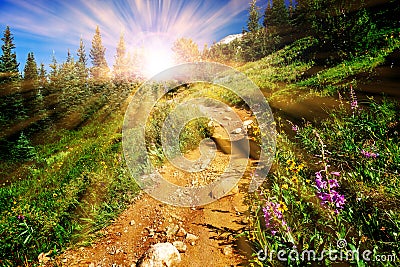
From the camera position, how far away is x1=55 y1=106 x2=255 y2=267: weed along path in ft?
10.8

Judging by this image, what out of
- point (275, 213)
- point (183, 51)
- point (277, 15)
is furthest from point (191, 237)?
point (277, 15)

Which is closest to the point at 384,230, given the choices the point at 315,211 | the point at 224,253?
the point at 315,211

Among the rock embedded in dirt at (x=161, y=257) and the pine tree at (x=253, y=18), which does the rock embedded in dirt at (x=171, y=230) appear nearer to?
the rock embedded in dirt at (x=161, y=257)

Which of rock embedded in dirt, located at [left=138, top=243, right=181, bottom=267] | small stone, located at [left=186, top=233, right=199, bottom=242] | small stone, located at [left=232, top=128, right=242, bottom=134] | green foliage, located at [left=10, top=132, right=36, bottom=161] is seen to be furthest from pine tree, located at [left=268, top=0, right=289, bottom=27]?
rock embedded in dirt, located at [left=138, top=243, right=181, bottom=267]

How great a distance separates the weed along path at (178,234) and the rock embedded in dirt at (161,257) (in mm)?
22

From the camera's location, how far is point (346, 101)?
5930 millimetres

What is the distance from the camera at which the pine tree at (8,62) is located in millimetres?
33463

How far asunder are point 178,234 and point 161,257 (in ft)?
2.12

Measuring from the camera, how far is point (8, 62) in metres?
36.3

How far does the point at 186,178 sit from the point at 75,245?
285cm

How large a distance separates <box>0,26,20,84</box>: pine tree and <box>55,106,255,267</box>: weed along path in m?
40.5

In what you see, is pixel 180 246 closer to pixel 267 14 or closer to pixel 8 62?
pixel 8 62

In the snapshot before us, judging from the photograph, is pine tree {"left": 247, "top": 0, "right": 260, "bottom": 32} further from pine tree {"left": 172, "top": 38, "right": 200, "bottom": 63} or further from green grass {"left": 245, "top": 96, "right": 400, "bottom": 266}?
green grass {"left": 245, "top": 96, "right": 400, "bottom": 266}

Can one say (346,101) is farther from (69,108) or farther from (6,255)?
(69,108)
